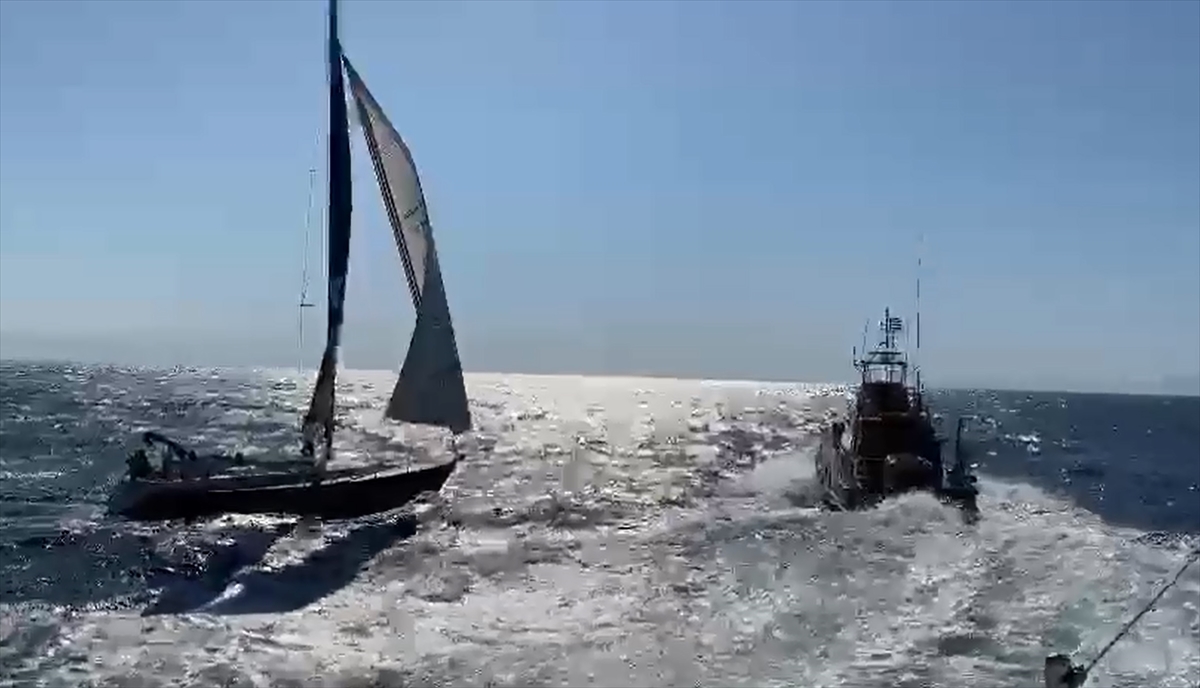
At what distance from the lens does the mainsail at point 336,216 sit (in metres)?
42.2

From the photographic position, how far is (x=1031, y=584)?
88.4 feet

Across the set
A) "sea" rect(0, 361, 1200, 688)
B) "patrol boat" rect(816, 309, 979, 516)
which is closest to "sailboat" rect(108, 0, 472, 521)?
"sea" rect(0, 361, 1200, 688)

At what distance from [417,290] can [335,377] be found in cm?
451

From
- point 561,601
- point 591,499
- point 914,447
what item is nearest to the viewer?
point 561,601

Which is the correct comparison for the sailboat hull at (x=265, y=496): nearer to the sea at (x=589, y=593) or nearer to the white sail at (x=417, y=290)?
the sea at (x=589, y=593)

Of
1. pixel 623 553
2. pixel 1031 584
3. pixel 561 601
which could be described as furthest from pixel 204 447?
pixel 1031 584

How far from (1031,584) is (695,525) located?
1544 centimetres

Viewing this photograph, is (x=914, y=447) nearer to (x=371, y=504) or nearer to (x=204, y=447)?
(x=371, y=504)

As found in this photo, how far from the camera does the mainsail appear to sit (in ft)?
138

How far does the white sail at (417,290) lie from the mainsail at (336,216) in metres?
0.67

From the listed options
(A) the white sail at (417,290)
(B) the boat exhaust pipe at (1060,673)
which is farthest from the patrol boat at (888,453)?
(B) the boat exhaust pipe at (1060,673)

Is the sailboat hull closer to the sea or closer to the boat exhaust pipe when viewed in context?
the sea

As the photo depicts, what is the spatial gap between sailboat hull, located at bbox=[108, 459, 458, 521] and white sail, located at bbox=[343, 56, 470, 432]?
3400 mm

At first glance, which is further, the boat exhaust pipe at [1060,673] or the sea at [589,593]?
the sea at [589,593]
